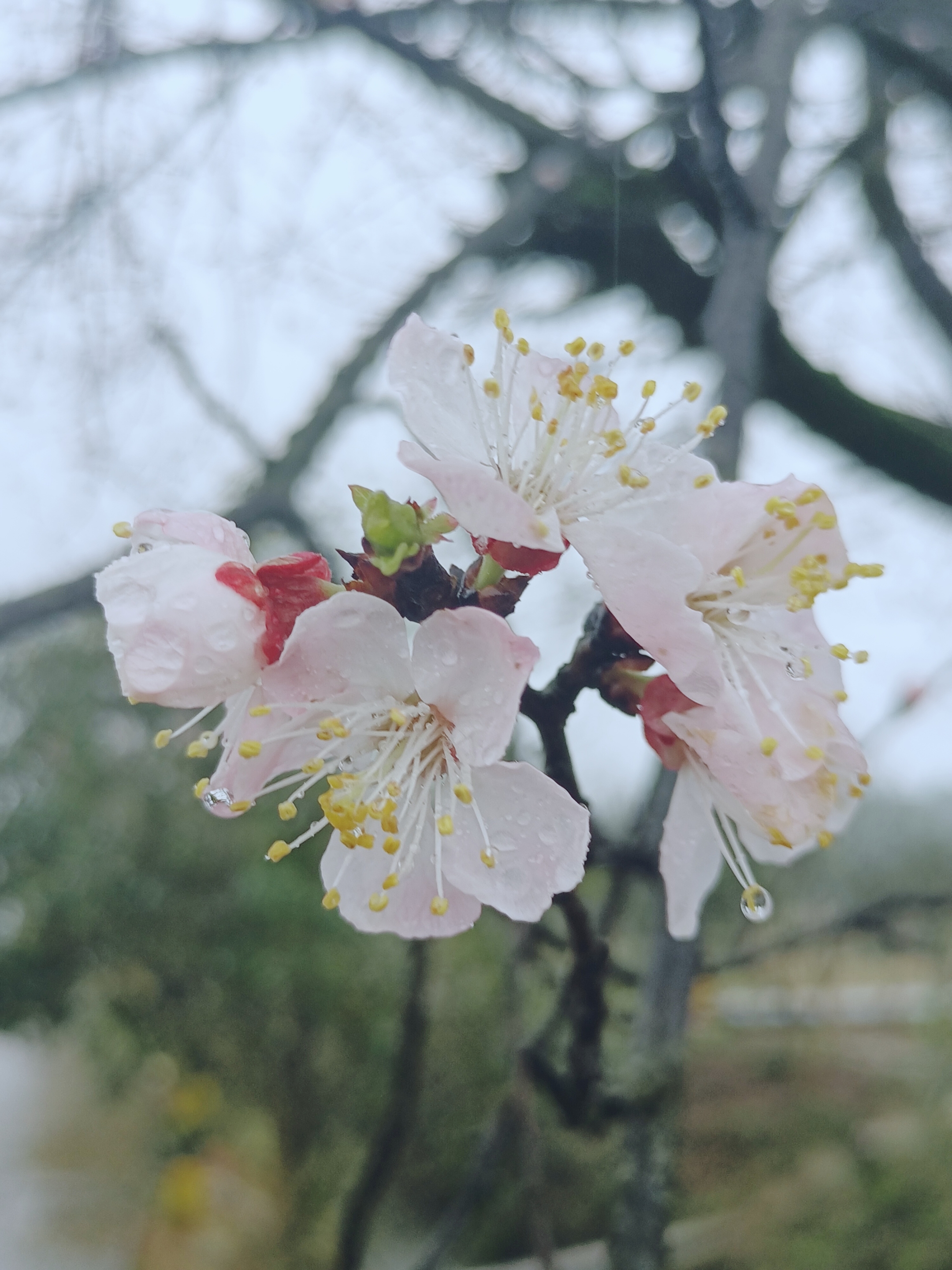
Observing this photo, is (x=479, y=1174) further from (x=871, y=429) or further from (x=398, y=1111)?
(x=871, y=429)

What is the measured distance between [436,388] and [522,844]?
25 cm

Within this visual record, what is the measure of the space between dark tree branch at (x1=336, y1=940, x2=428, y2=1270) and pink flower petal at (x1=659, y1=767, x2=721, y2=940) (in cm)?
53

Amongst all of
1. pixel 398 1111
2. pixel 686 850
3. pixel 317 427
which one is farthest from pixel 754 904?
pixel 317 427

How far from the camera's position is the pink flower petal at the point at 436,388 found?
0.39 metres

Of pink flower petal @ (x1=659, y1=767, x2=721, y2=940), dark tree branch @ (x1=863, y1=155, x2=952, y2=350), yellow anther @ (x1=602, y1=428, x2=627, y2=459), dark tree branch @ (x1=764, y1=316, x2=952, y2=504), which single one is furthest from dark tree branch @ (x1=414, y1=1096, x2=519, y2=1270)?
dark tree branch @ (x1=863, y1=155, x2=952, y2=350)

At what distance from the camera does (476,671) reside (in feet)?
1.19

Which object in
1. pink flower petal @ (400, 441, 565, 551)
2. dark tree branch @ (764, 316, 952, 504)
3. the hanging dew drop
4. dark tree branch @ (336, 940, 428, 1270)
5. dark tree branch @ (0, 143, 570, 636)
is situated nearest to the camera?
pink flower petal @ (400, 441, 565, 551)

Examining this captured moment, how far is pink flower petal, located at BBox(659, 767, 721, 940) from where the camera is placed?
1.51 feet

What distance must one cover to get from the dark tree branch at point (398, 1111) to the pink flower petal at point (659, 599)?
698mm

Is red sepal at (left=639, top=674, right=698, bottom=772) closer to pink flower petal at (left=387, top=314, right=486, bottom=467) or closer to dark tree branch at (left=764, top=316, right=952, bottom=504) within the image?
pink flower petal at (left=387, top=314, right=486, bottom=467)

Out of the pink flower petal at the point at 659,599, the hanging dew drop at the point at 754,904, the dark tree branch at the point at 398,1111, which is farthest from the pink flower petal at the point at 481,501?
the dark tree branch at the point at 398,1111

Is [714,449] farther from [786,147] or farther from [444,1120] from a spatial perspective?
[444,1120]

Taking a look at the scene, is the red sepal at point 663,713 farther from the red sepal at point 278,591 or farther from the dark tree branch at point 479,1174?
the dark tree branch at point 479,1174

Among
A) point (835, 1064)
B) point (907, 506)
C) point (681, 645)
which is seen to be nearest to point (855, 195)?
point (907, 506)
